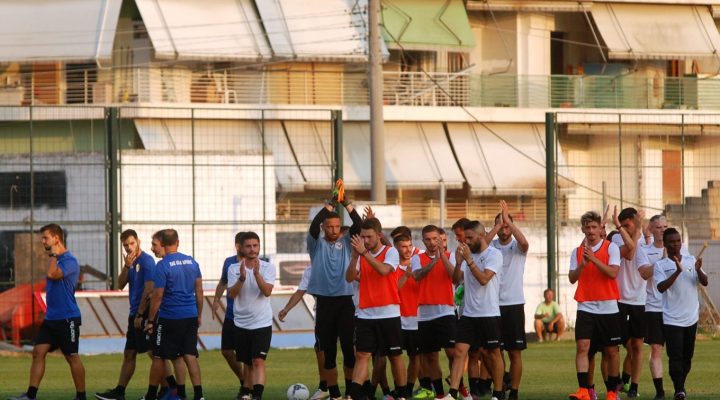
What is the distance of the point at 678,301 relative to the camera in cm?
1664

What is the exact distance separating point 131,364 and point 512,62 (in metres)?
32.0

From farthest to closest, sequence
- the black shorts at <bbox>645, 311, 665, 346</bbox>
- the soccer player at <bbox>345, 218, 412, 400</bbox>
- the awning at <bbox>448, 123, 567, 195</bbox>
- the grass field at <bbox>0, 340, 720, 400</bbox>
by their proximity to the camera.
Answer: the awning at <bbox>448, 123, 567, 195</bbox> → the grass field at <bbox>0, 340, 720, 400</bbox> → the black shorts at <bbox>645, 311, 665, 346</bbox> → the soccer player at <bbox>345, 218, 412, 400</bbox>

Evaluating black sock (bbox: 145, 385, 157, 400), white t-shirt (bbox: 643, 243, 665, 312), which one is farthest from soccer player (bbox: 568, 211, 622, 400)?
black sock (bbox: 145, 385, 157, 400)

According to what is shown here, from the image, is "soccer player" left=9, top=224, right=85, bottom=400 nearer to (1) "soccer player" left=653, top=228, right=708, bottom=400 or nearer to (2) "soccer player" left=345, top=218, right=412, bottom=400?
(2) "soccer player" left=345, top=218, right=412, bottom=400

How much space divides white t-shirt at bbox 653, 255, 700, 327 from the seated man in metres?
12.6

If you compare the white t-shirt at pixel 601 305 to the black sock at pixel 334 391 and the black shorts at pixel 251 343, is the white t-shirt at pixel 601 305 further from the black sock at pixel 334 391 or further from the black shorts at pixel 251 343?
the black shorts at pixel 251 343

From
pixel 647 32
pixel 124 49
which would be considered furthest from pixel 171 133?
pixel 647 32

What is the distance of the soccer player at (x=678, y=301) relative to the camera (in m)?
16.5

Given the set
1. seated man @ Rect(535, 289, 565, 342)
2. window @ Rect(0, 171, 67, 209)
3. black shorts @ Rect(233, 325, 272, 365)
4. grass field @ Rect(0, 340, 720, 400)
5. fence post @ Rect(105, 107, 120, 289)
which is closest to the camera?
black shorts @ Rect(233, 325, 272, 365)

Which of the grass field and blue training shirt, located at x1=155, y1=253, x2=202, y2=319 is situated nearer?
blue training shirt, located at x1=155, y1=253, x2=202, y2=319

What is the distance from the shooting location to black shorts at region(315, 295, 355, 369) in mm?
16750

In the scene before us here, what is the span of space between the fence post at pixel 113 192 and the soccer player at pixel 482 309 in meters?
13.3

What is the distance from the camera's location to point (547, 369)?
22484 mm

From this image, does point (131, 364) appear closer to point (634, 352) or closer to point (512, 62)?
point (634, 352)
